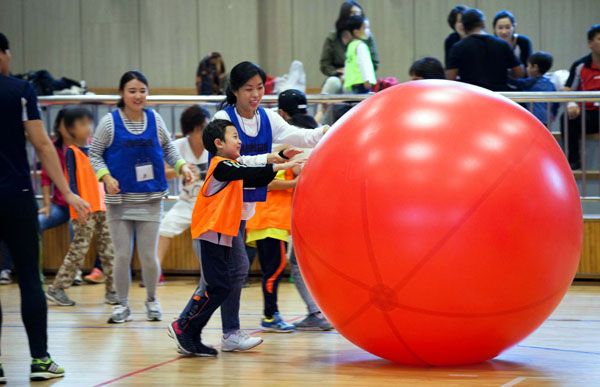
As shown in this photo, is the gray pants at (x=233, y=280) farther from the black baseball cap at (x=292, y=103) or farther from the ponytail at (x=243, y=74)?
the black baseball cap at (x=292, y=103)

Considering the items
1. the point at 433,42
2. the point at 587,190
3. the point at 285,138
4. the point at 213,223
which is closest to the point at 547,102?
the point at 587,190

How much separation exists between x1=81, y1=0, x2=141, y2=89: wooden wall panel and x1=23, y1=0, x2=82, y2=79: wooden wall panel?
0.14 m

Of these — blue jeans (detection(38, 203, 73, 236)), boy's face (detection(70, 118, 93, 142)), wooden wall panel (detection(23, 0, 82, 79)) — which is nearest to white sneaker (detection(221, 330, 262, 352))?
boy's face (detection(70, 118, 93, 142))

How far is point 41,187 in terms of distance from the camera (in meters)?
9.98

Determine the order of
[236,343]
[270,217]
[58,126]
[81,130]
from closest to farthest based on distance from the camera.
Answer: [236,343]
[270,217]
[81,130]
[58,126]

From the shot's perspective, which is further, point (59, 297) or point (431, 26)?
point (431, 26)

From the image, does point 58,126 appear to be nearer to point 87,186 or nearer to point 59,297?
point 87,186

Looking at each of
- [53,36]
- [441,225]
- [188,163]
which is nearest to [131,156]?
[188,163]

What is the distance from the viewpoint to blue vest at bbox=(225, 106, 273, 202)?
19.5 feet

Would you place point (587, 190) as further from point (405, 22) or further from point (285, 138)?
point (405, 22)

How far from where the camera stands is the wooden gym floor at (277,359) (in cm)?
494

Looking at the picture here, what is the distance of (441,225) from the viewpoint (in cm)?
450

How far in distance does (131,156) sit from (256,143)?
1322 millimetres

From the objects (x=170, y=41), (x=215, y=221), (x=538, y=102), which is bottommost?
(x=215, y=221)
